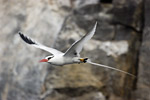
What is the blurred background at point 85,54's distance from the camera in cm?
804

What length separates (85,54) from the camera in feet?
27.1

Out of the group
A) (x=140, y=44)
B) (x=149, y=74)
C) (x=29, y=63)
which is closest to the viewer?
(x=149, y=74)

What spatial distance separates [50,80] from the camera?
8.27 m

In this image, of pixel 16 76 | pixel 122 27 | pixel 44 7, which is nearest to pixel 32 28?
pixel 44 7

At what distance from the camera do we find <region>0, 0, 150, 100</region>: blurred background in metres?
8.04

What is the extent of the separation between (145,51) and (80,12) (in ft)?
6.95

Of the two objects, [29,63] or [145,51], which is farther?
[29,63]

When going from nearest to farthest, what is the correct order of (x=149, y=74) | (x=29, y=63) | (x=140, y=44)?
(x=149, y=74)
(x=140, y=44)
(x=29, y=63)

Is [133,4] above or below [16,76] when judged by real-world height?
above

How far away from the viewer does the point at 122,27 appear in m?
8.34

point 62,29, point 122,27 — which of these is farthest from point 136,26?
point 62,29

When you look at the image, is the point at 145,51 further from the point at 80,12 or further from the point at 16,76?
the point at 16,76

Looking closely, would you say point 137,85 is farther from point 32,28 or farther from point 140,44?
point 32,28

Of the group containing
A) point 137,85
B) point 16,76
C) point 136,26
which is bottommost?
point 137,85
